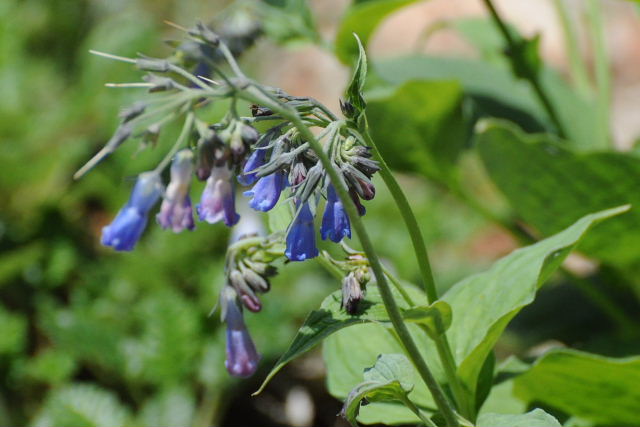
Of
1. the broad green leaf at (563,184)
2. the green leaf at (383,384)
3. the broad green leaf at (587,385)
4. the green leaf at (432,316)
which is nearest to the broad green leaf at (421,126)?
the broad green leaf at (563,184)

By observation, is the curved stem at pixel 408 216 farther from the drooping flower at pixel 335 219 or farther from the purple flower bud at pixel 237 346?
the purple flower bud at pixel 237 346

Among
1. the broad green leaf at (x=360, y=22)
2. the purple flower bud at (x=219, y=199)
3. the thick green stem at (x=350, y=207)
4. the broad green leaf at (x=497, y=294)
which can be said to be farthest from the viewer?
the broad green leaf at (x=360, y=22)

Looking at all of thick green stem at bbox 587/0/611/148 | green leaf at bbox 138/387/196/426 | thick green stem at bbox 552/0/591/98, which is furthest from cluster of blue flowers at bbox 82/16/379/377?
thick green stem at bbox 552/0/591/98

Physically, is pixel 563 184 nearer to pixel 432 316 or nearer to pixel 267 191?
pixel 432 316

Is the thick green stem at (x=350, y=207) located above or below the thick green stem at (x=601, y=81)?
above

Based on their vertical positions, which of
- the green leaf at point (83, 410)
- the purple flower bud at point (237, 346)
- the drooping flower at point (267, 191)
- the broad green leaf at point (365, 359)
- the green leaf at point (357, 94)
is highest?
the green leaf at point (357, 94)
